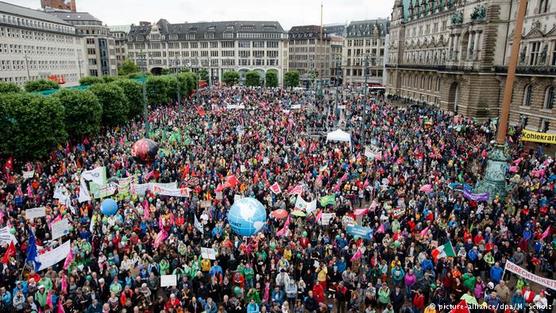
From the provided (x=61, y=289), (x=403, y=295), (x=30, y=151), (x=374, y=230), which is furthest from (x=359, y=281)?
(x=30, y=151)

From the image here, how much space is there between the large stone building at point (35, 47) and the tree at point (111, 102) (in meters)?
29.2

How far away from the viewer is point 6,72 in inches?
2852

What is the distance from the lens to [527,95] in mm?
44531

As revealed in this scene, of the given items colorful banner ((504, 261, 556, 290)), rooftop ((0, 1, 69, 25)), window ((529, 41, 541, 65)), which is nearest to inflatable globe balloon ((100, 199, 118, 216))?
colorful banner ((504, 261, 556, 290))

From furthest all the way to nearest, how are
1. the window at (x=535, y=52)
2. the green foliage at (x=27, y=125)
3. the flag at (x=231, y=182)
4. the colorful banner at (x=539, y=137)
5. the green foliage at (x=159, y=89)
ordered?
the green foliage at (x=159, y=89) → the window at (x=535, y=52) → the green foliage at (x=27, y=125) → the colorful banner at (x=539, y=137) → the flag at (x=231, y=182)

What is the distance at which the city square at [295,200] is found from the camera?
14.3m

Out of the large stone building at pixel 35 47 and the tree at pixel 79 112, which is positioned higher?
the large stone building at pixel 35 47

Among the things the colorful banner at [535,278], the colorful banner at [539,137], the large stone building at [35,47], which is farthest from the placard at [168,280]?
the large stone building at [35,47]

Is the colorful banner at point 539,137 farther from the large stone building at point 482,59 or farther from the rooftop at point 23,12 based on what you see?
the rooftop at point 23,12

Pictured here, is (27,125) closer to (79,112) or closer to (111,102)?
(79,112)

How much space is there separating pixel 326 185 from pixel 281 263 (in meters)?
10.4

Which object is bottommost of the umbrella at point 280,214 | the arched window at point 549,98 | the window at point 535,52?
the umbrella at point 280,214

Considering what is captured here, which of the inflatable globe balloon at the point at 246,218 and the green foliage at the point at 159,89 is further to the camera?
the green foliage at the point at 159,89

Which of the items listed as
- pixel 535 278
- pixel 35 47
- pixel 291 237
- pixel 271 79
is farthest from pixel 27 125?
pixel 271 79
